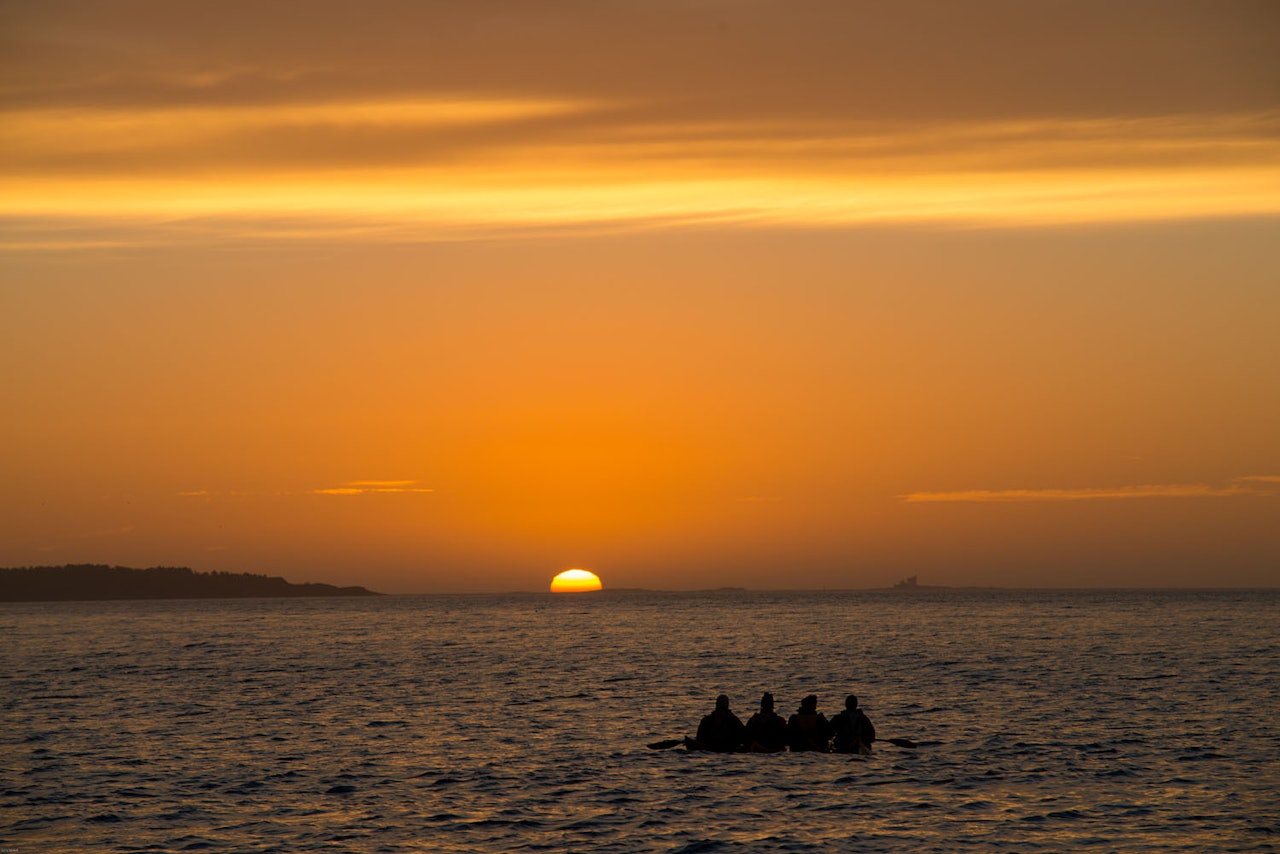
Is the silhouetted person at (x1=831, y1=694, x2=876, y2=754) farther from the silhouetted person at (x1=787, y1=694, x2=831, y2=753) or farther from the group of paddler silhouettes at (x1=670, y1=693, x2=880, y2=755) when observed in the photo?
the silhouetted person at (x1=787, y1=694, x2=831, y2=753)

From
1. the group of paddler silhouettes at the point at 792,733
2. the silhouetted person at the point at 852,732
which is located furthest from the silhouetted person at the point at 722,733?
the silhouetted person at the point at 852,732

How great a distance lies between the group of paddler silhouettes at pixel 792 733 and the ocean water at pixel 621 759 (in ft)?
2.08

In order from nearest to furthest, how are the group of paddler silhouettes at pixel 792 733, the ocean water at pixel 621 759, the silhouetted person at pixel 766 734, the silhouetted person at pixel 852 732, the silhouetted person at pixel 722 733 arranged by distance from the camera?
the ocean water at pixel 621 759 → the silhouetted person at pixel 852 732 → the group of paddler silhouettes at pixel 792 733 → the silhouetted person at pixel 766 734 → the silhouetted person at pixel 722 733

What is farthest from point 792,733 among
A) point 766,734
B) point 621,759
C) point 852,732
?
point 621,759

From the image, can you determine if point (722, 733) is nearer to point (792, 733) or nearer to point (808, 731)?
point (792, 733)

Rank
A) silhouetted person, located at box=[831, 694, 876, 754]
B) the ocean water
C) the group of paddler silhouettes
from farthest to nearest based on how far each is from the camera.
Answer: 1. the group of paddler silhouettes
2. silhouetted person, located at box=[831, 694, 876, 754]
3. the ocean water

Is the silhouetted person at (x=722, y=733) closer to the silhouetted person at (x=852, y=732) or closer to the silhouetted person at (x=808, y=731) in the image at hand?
the silhouetted person at (x=808, y=731)

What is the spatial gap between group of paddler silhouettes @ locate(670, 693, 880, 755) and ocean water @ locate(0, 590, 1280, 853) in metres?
0.63

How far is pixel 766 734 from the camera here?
4672 centimetres

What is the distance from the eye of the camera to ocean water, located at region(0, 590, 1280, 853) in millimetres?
34188

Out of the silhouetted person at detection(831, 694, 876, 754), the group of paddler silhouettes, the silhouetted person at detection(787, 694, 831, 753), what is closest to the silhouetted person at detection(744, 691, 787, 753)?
the group of paddler silhouettes

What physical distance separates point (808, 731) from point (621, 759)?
6261 millimetres

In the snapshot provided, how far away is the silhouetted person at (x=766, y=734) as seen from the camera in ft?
153

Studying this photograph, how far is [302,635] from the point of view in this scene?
168 meters
